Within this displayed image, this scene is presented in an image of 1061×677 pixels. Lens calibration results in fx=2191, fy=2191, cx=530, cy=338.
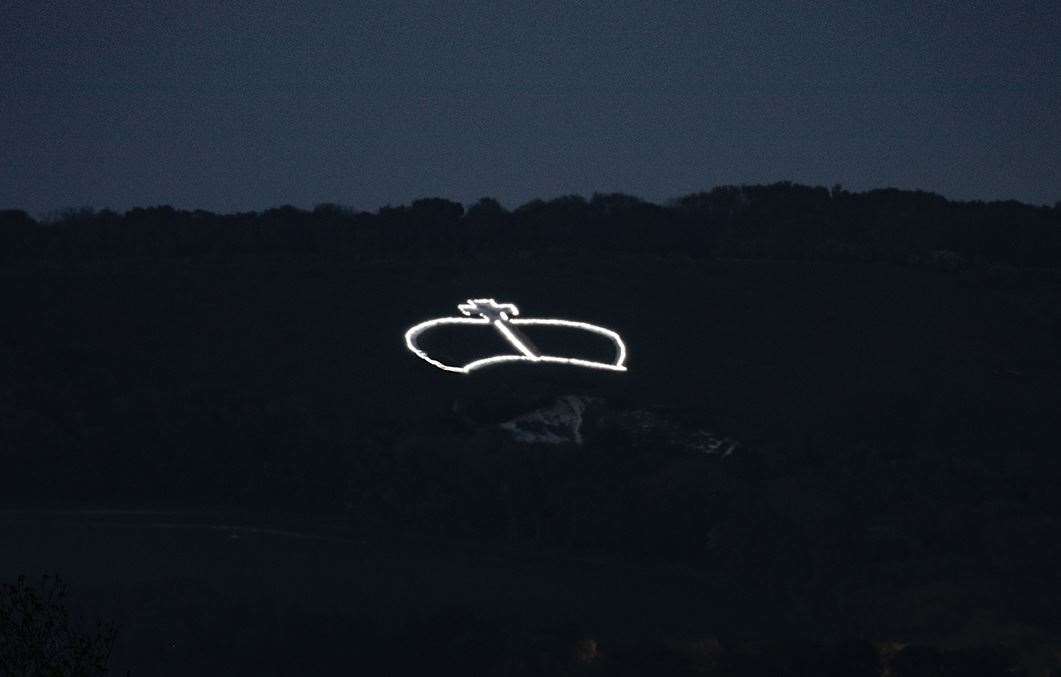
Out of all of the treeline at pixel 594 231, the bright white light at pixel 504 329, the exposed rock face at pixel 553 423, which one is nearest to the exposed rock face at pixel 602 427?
the exposed rock face at pixel 553 423

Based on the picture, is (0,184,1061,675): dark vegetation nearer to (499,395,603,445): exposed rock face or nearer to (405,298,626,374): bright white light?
(499,395,603,445): exposed rock face

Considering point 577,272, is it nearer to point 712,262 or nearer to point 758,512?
point 712,262

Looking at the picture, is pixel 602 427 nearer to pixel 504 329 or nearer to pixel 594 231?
pixel 504 329

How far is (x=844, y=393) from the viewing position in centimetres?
6756

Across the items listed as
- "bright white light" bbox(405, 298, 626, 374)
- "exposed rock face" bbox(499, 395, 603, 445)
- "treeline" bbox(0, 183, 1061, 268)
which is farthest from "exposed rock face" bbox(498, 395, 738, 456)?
"treeline" bbox(0, 183, 1061, 268)

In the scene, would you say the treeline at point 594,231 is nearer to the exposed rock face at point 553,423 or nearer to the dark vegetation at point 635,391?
the dark vegetation at point 635,391

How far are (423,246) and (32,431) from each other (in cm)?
1971

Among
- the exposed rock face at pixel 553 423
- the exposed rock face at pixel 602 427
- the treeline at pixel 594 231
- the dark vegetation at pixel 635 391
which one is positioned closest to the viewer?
the dark vegetation at pixel 635 391

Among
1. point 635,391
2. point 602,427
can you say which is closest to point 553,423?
point 602,427

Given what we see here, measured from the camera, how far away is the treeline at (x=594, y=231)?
80.1 meters

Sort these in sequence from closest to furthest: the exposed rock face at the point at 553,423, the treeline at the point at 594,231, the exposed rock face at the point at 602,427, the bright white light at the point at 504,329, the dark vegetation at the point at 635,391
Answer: the dark vegetation at the point at 635,391 → the bright white light at the point at 504,329 → the exposed rock face at the point at 602,427 → the exposed rock face at the point at 553,423 → the treeline at the point at 594,231

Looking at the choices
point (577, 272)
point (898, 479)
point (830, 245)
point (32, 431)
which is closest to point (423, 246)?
point (577, 272)

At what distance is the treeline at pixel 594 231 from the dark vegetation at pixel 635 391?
15cm

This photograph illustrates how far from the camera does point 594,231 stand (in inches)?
3191
